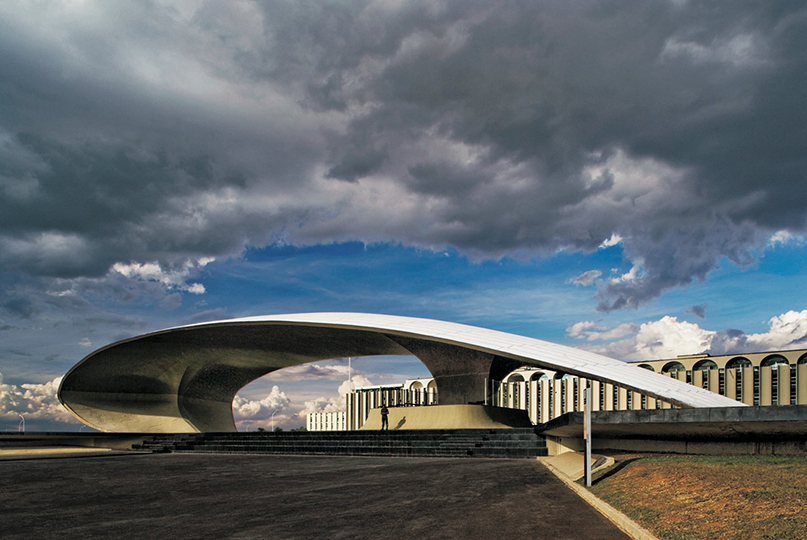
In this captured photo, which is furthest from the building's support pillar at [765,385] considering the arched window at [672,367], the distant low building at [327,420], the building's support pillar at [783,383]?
the distant low building at [327,420]

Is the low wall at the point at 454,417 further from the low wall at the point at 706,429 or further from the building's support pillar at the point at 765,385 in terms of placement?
the building's support pillar at the point at 765,385

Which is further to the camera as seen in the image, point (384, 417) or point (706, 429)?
point (384, 417)

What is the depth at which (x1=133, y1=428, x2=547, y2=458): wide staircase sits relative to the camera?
19.6m

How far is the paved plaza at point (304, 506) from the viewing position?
6703 mm

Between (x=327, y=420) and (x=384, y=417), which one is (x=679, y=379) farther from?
(x=327, y=420)

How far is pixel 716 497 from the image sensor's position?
22.3 ft

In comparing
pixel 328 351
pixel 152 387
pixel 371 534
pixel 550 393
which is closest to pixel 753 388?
pixel 550 393

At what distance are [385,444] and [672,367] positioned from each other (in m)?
62.4

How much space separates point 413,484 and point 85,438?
28446 mm

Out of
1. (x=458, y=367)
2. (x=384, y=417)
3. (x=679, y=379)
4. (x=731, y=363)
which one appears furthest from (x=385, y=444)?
(x=731, y=363)

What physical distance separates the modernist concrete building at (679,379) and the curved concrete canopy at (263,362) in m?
18.1

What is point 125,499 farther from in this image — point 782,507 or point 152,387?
Answer: point 152,387

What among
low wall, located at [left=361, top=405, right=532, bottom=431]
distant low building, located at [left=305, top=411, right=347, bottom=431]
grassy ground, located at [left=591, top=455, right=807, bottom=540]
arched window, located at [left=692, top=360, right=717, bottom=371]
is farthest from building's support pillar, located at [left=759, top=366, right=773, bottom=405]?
distant low building, located at [left=305, top=411, right=347, bottom=431]

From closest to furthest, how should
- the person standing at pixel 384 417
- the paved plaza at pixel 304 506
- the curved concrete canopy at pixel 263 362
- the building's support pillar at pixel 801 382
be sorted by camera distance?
the paved plaza at pixel 304 506
the curved concrete canopy at pixel 263 362
the person standing at pixel 384 417
the building's support pillar at pixel 801 382
